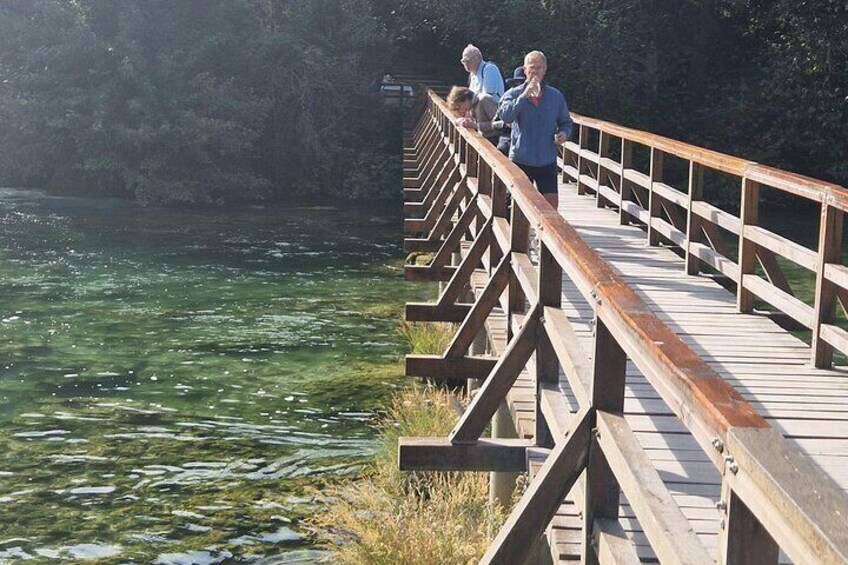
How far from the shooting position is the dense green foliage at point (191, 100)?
3425 centimetres

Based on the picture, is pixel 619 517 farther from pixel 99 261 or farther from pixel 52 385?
pixel 99 261

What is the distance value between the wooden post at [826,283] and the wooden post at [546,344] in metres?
1.79

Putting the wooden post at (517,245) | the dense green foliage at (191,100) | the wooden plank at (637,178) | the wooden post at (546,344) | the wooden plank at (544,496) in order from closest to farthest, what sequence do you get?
1. the wooden plank at (544,496)
2. the wooden post at (546,344)
3. the wooden post at (517,245)
4. the wooden plank at (637,178)
5. the dense green foliage at (191,100)

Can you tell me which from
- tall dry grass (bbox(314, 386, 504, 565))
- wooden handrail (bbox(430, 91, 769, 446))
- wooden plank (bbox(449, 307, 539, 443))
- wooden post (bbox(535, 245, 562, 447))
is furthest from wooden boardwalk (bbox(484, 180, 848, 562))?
tall dry grass (bbox(314, 386, 504, 565))

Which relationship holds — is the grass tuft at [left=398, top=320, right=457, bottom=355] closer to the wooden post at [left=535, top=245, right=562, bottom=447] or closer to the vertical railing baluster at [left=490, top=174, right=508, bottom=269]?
the vertical railing baluster at [left=490, top=174, right=508, bottom=269]

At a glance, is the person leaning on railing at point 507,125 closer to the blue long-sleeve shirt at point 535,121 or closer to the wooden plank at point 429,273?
the blue long-sleeve shirt at point 535,121

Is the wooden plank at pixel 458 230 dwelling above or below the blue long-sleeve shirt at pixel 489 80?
below

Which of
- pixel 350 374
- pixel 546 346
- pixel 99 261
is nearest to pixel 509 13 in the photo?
pixel 99 261

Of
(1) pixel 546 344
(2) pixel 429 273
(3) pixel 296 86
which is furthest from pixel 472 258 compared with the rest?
(3) pixel 296 86

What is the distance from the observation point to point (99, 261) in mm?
23766

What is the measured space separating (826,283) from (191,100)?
29745mm

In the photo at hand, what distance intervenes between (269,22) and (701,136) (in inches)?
517

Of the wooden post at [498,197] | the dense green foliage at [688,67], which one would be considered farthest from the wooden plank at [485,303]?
the dense green foliage at [688,67]

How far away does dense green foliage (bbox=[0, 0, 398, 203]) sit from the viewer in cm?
3425
